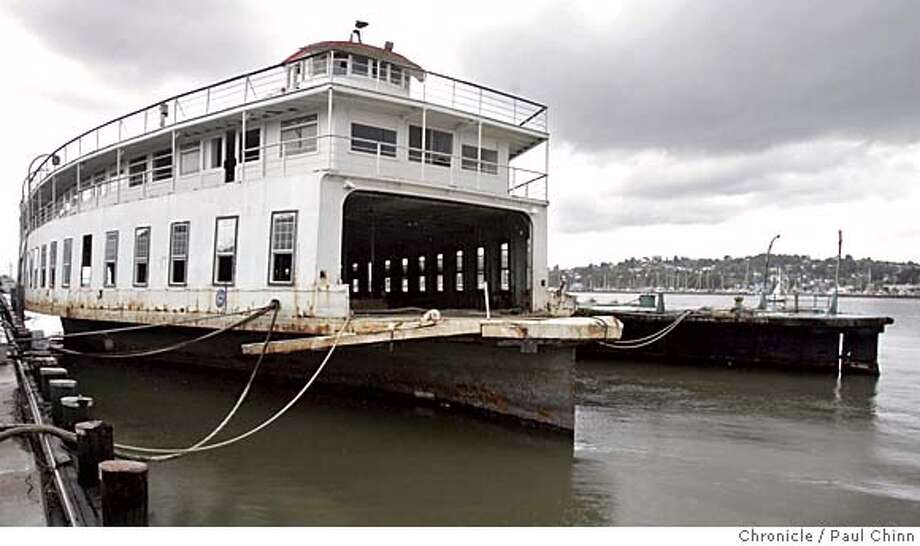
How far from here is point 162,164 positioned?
19.2 m

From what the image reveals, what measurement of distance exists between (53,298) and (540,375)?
17779mm

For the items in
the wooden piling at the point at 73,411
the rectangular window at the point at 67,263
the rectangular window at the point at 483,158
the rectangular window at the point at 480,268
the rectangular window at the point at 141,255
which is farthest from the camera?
the rectangular window at the point at 67,263

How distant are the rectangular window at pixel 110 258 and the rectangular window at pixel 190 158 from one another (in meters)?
2.64

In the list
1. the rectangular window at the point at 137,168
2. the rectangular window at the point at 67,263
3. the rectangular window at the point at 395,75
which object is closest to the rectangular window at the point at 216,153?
the rectangular window at the point at 137,168

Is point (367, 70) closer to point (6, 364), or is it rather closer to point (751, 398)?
point (6, 364)

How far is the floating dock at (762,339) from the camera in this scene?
78.5 feet

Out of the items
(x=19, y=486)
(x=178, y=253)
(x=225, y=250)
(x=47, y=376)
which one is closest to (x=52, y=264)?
(x=178, y=253)

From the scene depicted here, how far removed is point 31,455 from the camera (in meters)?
8.48

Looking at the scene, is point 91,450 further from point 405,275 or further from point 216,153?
point 405,275

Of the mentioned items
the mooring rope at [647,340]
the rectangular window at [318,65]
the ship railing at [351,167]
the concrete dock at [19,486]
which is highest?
the rectangular window at [318,65]

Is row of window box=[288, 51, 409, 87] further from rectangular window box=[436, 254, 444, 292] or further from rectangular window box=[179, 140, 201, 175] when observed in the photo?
rectangular window box=[436, 254, 444, 292]

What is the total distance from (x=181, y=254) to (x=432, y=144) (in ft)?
20.1

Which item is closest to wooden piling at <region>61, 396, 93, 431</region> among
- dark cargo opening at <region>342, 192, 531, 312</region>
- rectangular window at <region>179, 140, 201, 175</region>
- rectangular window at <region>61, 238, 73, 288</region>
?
dark cargo opening at <region>342, 192, 531, 312</region>

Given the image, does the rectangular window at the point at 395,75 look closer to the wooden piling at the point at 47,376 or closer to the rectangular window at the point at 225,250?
the rectangular window at the point at 225,250
